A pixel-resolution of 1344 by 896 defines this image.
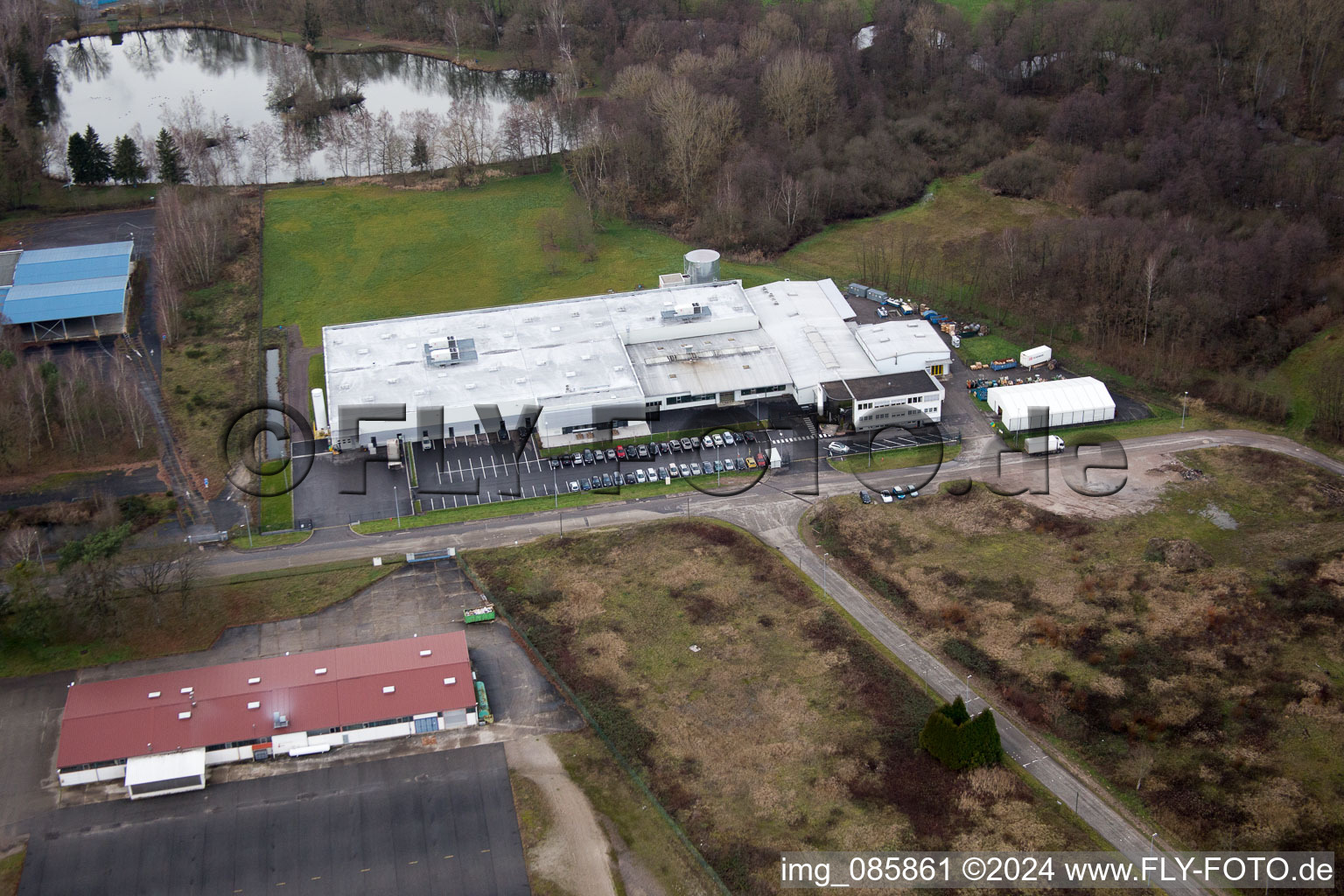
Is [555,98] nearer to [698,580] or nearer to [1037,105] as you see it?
[1037,105]

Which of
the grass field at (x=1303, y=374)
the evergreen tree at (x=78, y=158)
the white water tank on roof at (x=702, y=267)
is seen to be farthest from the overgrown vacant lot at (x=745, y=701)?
the evergreen tree at (x=78, y=158)

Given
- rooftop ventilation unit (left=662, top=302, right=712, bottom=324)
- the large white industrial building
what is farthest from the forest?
rooftop ventilation unit (left=662, top=302, right=712, bottom=324)

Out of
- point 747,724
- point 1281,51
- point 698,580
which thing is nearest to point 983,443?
point 698,580

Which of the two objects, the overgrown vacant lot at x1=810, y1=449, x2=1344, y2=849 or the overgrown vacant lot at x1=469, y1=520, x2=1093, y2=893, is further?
the overgrown vacant lot at x1=810, y1=449, x2=1344, y2=849

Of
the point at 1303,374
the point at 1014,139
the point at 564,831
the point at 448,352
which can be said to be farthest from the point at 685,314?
the point at 1014,139

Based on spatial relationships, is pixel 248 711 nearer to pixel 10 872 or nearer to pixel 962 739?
pixel 10 872

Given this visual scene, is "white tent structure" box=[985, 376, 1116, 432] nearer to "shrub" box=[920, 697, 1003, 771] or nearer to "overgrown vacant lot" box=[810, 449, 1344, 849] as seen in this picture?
"overgrown vacant lot" box=[810, 449, 1344, 849]
